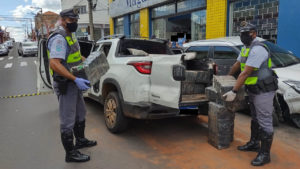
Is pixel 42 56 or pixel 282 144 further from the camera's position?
pixel 42 56

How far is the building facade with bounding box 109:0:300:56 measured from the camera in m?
8.23

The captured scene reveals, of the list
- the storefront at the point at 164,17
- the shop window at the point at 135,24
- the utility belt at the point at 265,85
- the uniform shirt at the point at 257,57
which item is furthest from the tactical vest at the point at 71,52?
the shop window at the point at 135,24

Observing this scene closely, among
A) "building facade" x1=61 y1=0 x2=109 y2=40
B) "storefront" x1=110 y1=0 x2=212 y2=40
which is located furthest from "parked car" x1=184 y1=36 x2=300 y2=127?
"building facade" x1=61 y1=0 x2=109 y2=40

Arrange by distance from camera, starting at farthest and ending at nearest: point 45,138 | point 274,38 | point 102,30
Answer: point 102,30 → point 274,38 → point 45,138

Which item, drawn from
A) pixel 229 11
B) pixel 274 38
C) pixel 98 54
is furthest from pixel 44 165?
pixel 229 11

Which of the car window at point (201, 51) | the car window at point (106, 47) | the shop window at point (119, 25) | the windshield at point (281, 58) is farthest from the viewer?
the shop window at point (119, 25)

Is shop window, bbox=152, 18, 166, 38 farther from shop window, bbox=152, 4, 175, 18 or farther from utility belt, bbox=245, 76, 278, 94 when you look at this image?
utility belt, bbox=245, 76, 278, 94

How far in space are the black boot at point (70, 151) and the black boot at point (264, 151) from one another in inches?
92.3

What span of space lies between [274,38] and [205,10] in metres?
3.82

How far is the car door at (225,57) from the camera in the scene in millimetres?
5812

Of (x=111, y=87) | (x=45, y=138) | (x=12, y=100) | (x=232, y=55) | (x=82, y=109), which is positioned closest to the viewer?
(x=82, y=109)

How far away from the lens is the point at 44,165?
3.35 meters

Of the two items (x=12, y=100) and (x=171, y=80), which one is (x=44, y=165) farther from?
(x=12, y=100)

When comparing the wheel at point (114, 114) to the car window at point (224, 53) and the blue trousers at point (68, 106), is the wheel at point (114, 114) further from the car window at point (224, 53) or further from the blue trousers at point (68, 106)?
the car window at point (224, 53)
